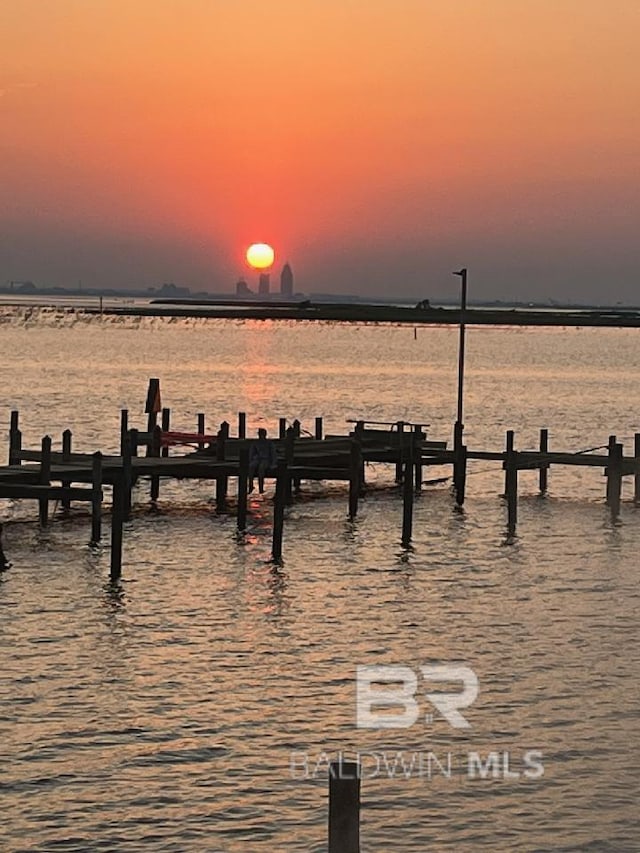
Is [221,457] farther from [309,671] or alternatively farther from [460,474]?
[309,671]

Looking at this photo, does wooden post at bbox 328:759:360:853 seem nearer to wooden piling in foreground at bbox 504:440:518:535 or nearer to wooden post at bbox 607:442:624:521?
wooden piling in foreground at bbox 504:440:518:535

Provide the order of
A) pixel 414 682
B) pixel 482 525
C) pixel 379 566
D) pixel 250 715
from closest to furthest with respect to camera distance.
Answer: pixel 250 715 → pixel 414 682 → pixel 379 566 → pixel 482 525

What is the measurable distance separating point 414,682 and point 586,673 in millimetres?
2447

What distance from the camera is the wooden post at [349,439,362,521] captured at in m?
35.0

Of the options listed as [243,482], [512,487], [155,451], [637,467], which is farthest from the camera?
[155,451]

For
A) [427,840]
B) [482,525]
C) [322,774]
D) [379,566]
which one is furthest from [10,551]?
[427,840]

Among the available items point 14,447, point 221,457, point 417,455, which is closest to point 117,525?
point 221,457

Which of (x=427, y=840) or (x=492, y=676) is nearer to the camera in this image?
(x=427, y=840)

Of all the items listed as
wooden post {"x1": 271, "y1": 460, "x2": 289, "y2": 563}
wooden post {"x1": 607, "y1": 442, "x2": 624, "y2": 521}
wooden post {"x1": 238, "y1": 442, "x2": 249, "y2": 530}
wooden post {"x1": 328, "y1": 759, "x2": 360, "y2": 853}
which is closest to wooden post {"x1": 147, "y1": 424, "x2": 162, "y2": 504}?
wooden post {"x1": 238, "y1": 442, "x2": 249, "y2": 530}

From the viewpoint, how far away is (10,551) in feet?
103

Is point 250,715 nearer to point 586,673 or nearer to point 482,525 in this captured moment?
point 586,673

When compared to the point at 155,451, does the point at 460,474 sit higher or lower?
lower

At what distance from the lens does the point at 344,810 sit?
10.7 metres

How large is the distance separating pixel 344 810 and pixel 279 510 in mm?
18464
